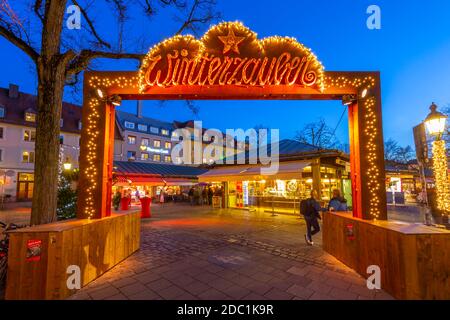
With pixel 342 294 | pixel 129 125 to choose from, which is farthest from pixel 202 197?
pixel 129 125

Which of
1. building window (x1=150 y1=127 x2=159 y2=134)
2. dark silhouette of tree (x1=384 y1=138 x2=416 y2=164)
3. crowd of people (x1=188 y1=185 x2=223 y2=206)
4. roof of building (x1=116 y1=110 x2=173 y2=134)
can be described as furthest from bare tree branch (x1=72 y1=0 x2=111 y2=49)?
dark silhouette of tree (x1=384 y1=138 x2=416 y2=164)

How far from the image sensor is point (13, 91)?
25.5m

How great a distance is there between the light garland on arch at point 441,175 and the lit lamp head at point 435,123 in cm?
70

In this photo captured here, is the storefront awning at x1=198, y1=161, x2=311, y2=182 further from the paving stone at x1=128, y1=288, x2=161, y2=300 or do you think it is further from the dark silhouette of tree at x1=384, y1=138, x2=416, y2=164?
the dark silhouette of tree at x1=384, y1=138, x2=416, y2=164

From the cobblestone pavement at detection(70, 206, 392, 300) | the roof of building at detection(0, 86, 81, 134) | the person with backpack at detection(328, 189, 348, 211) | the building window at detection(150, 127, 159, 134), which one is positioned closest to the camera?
the cobblestone pavement at detection(70, 206, 392, 300)

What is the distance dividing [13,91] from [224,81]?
3233 cm

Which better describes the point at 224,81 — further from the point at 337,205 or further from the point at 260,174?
the point at 260,174

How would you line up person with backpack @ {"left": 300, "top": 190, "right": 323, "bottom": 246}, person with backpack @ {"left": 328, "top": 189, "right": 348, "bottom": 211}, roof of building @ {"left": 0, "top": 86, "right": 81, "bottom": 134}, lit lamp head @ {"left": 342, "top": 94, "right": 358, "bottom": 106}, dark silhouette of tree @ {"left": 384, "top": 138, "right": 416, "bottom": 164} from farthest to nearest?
dark silhouette of tree @ {"left": 384, "top": 138, "right": 416, "bottom": 164} → roof of building @ {"left": 0, "top": 86, "right": 81, "bottom": 134} → person with backpack @ {"left": 300, "top": 190, "right": 323, "bottom": 246} → person with backpack @ {"left": 328, "top": 189, "right": 348, "bottom": 211} → lit lamp head @ {"left": 342, "top": 94, "right": 358, "bottom": 106}

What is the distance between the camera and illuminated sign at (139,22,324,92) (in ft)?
17.1

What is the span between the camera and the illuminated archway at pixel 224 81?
5.06m

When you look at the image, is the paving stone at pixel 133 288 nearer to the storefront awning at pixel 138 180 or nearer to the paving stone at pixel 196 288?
the paving stone at pixel 196 288

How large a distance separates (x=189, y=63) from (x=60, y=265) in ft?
15.4

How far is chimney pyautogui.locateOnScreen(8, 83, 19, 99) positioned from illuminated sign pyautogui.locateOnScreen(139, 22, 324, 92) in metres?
30.7

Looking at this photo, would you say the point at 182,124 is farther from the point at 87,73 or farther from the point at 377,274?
the point at 377,274
